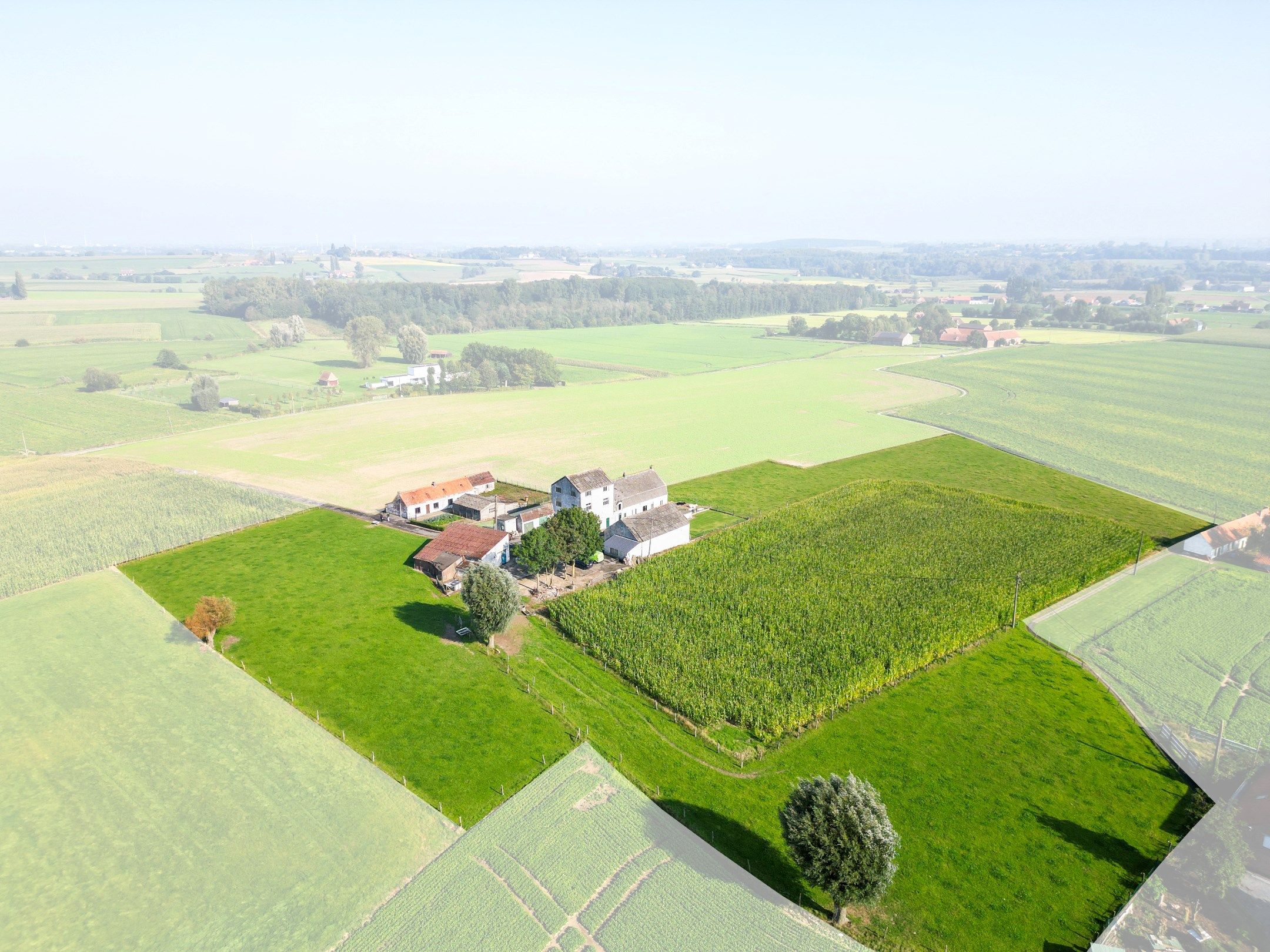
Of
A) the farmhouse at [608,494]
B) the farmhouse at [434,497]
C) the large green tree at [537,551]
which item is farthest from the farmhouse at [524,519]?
the farmhouse at [434,497]

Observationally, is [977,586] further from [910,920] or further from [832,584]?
[910,920]

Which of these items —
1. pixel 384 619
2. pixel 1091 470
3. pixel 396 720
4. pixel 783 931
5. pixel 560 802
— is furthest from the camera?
pixel 1091 470

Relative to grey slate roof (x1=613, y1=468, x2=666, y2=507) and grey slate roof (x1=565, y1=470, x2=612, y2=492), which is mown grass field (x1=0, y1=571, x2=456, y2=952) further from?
grey slate roof (x1=613, y1=468, x2=666, y2=507)

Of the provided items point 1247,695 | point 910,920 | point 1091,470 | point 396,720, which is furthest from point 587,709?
point 1091,470

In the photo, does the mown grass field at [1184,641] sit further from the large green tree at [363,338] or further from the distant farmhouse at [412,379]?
the large green tree at [363,338]

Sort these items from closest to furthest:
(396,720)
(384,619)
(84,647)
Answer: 1. (396,720)
2. (84,647)
3. (384,619)

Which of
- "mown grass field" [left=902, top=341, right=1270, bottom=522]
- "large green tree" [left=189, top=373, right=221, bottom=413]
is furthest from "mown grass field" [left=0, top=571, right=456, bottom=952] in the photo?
"large green tree" [left=189, top=373, right=221, bottom=413]

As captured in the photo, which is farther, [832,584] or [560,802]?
[832,584]
